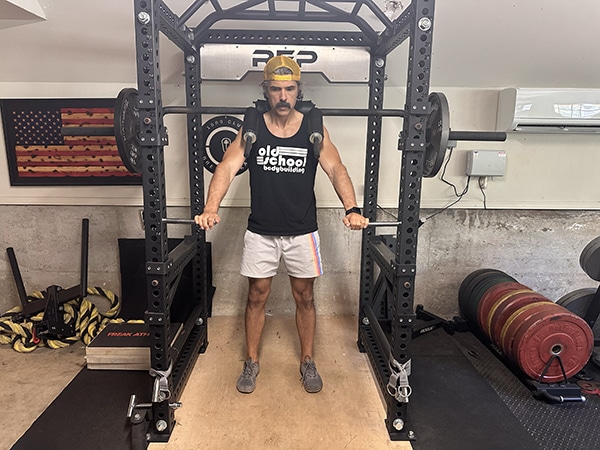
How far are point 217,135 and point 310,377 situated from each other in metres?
1.52

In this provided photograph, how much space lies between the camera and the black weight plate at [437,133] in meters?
1.64

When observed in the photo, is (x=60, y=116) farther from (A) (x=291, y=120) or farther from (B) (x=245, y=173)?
(A) (x=291, y=120)

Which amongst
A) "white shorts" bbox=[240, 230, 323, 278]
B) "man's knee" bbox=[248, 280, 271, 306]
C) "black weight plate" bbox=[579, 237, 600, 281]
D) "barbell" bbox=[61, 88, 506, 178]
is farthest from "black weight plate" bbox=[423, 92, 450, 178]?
"black weight plate" bbox=[579, 237, 600, 281]

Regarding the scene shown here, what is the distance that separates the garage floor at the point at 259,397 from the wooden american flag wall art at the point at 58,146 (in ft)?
3.46

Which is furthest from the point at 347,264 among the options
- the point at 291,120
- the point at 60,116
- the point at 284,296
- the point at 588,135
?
the point at 60,116

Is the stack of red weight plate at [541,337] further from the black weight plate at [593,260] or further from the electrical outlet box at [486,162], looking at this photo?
the electrical outlet box at [486,162]

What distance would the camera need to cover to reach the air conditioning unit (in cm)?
245

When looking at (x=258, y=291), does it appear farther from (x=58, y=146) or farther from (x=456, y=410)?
(x=58, y=146)

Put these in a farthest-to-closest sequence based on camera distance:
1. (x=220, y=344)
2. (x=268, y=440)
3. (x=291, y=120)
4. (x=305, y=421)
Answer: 1. (x=220, y=344)
2. (x=291, y=120)
3. (x=305, y=421)
4. (x=268, y=440)

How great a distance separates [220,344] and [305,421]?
0.84 metres

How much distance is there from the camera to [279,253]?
2.11 m

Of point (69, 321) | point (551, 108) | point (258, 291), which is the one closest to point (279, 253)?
point (258, 291)

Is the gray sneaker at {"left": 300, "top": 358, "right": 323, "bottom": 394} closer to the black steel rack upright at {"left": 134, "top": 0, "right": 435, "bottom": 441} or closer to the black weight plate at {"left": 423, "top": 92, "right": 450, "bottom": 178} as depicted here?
the black steel rack upright at {"left": 134, "top": 0, "right": 435, "bottom": 441}

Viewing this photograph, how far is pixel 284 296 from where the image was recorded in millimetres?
2859
